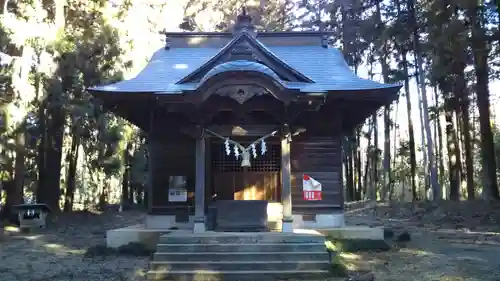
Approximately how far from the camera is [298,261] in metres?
8.47

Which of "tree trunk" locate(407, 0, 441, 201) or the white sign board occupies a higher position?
"tree trunk" locate(407, 0, 441, 201)

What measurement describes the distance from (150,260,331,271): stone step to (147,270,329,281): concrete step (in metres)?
0.14

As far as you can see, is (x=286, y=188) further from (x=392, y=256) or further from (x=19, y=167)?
(x=19, y=167)

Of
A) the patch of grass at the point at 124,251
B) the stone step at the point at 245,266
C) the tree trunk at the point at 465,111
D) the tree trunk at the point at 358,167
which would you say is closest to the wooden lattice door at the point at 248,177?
the patch of grass at the point at 124,251

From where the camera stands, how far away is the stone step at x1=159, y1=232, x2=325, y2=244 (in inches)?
354

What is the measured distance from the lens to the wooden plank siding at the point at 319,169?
461 inches

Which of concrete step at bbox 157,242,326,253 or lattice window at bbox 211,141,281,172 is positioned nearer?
concrete step at bbox 157,242,326,253

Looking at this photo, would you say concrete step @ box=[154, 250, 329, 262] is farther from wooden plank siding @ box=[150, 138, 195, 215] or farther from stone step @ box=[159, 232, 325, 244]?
wooden plank siding @ box=[150, 138, 195, 215]

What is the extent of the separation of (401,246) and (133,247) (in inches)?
260

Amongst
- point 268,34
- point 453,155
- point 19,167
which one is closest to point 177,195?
point 268,34

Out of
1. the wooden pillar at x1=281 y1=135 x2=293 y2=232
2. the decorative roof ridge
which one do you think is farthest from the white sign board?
the decorative roof ridge

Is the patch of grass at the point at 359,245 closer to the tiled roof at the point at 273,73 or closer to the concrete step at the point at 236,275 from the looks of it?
the concrete step at the point at 236,275

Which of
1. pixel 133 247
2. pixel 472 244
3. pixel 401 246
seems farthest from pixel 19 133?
pixel 472 244

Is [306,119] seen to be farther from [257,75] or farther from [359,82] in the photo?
[257,75]
